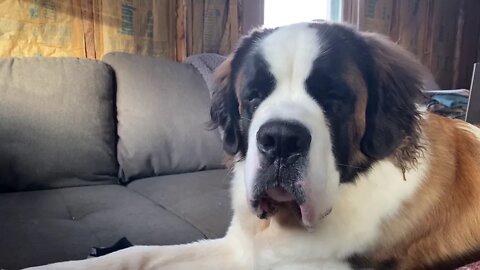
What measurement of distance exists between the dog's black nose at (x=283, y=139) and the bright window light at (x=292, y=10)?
2.22 meters

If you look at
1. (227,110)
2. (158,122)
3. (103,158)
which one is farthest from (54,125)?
(227,110)

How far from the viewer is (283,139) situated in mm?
846

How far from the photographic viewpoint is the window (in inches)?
123

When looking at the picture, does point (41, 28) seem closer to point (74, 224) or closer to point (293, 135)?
point (74, 224)

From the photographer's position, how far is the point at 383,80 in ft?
3.30

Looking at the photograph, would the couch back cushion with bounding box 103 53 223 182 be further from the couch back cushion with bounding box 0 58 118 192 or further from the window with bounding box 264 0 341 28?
the window with bounding box 264 0 341 28

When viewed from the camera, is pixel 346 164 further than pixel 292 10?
No

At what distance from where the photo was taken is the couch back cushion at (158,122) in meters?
2.08

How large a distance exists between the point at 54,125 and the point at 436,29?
347 centimetres

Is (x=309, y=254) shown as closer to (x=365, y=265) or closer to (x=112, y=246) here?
(x=365, y=265)

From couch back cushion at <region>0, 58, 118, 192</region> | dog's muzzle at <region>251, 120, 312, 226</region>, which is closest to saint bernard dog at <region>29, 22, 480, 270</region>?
dog's muzzle at <region>251, 120, 312, 226</region>

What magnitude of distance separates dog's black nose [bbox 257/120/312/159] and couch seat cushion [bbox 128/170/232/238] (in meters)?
0.63

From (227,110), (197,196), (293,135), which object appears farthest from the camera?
(197,196)

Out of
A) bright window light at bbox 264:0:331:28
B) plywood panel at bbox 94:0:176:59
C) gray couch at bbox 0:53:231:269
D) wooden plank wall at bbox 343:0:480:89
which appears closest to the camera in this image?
gray couch at bbox 0:53:231:269
